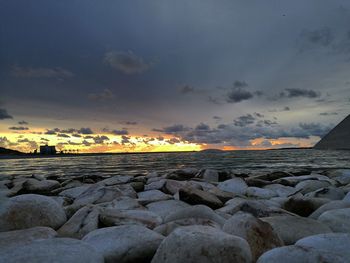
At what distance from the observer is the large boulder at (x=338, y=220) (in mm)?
4355

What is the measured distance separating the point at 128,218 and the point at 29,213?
1.53 m

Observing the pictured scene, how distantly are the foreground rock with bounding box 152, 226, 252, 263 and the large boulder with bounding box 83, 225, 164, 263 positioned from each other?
1.58 ft

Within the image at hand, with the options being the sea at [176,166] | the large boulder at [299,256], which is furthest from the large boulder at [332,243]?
the sea at [176,166]

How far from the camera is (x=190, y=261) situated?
2889 millimetres

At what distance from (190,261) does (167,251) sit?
0.28 meters

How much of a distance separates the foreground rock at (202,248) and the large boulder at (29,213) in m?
2.50

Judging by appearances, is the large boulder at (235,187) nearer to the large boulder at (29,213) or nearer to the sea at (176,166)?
the large boulder at (29,213)

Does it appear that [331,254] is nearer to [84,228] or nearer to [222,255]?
[222,255]

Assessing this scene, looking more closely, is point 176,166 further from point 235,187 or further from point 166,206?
point 166,206

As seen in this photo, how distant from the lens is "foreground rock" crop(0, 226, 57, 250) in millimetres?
3570

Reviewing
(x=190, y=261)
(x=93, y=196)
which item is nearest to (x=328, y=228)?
(x=190, y=261)

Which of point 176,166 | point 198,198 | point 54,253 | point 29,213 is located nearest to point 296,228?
point 198,198

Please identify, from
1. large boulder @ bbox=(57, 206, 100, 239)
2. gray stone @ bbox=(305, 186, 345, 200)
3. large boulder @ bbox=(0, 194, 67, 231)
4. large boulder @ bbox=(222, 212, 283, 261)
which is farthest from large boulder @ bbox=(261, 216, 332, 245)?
large boulder @ bbox=(0, 194, 67, 231)

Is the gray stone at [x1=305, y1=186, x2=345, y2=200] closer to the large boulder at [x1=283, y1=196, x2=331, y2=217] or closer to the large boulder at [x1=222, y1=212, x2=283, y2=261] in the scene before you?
the large boulder at [x1=283, y1=196, x2=331, y2=217]
